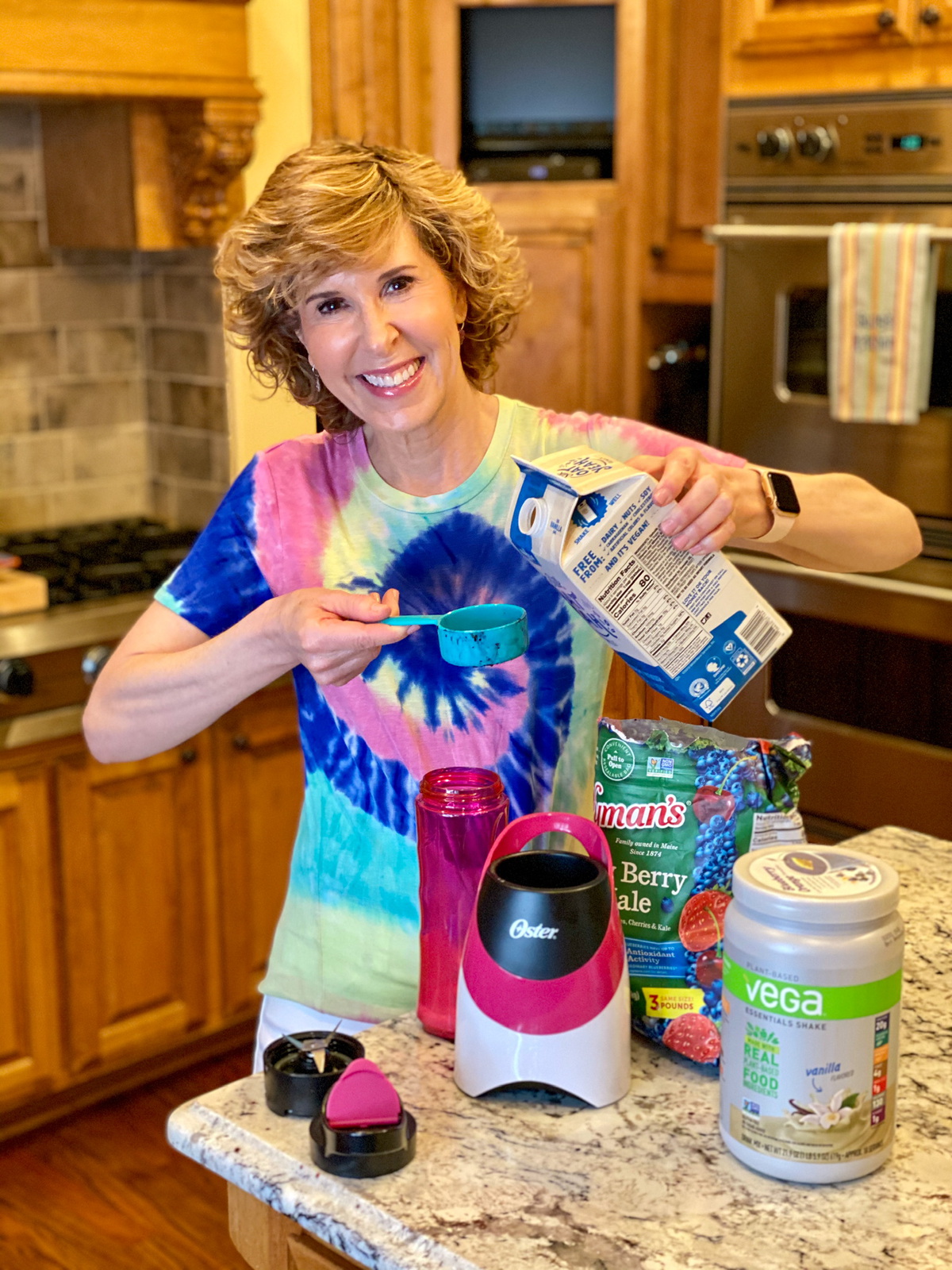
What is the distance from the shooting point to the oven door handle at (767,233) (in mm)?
2481

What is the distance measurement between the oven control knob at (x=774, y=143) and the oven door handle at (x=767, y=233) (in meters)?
0.12

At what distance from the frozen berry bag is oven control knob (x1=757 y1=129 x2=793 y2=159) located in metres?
1.80

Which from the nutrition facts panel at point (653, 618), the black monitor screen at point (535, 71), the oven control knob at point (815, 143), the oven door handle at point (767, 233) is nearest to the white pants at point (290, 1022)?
the nutrition facts panel at point (653, 618)

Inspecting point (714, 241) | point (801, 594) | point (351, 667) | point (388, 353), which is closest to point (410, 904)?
point (351, 667)

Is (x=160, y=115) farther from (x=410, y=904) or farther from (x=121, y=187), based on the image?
(x=410, y=904)

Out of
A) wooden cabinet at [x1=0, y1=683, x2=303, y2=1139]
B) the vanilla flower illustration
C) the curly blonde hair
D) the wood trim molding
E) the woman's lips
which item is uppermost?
the wood trim molding

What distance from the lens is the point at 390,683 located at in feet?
4.37

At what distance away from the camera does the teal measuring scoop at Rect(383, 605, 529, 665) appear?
42.1 inches

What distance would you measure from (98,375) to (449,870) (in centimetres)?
219

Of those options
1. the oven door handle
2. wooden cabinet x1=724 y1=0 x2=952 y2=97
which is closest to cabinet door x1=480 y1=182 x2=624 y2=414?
the oven door handle

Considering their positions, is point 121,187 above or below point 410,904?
above

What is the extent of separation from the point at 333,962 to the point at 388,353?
536 millimetres

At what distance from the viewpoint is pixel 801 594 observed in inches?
102

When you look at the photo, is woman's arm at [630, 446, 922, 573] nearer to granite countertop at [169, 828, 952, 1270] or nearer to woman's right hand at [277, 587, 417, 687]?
woman's right hand at [277, 587, 417, 687]
